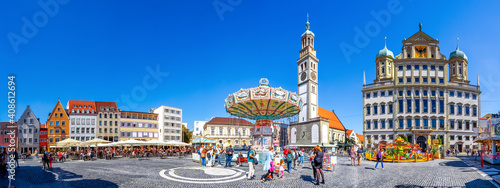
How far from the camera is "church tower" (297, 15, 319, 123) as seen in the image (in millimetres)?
63594

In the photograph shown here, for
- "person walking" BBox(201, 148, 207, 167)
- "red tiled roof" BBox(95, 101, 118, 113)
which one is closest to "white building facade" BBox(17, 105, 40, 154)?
"red tiled roof" BBox(95, 101, 118, 113)

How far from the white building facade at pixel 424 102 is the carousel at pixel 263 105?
24357 millimetres

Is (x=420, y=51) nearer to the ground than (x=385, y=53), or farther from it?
nearer to the ground

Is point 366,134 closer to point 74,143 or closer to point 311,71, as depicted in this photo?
point 311,71

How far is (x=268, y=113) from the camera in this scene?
109 feet

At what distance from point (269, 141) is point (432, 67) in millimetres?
35876

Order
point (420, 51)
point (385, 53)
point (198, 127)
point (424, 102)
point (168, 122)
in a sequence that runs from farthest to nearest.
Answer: point (198, 127) → point (168, 122) → point (385, 53) → point (420, 51) → point (424, 102)

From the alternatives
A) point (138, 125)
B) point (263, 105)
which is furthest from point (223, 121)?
point (263, 105)

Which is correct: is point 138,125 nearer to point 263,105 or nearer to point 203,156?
point 263,105

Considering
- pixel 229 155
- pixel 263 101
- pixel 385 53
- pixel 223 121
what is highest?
pixel 385 53

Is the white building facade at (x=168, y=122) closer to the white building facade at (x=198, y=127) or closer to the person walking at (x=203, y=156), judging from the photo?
the white building facade at (x=198, y=127)

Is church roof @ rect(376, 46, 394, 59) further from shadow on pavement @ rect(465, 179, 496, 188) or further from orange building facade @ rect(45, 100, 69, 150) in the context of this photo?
orange building facade @ rect(45, 100, 69, 150)

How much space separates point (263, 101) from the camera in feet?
98.5

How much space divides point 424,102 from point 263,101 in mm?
34883
